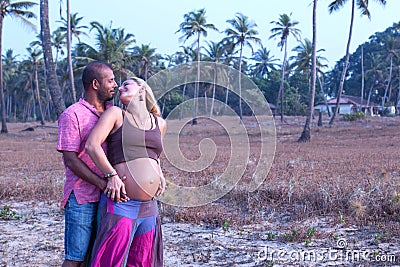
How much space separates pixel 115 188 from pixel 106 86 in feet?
1.93

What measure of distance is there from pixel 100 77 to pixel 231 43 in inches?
1438

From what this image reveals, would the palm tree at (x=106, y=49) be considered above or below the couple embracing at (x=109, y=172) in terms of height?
above

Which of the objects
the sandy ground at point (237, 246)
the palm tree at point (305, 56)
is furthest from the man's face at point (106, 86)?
the palm tree at point (305, 56)

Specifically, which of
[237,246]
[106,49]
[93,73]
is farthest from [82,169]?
[106,49]

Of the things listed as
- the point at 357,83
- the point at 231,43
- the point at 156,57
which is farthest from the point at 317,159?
the point at 357,83

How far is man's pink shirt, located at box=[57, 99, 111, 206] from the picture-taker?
7.93ft

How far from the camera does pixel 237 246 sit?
14.2ft

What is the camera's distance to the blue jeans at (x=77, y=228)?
247cm

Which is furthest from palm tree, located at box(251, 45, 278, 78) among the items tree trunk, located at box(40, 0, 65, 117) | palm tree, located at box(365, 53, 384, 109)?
tree trunk, located at box(40, 0, 65, 117)

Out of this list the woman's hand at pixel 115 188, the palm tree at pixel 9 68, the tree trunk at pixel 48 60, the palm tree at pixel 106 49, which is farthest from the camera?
the palm tree at pixel 9 68

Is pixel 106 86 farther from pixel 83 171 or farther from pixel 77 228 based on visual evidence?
pixel 77 228

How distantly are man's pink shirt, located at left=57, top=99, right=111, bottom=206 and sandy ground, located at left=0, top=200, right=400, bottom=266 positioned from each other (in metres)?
1.68

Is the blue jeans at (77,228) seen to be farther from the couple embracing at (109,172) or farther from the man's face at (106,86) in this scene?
the man's face at (106,86)

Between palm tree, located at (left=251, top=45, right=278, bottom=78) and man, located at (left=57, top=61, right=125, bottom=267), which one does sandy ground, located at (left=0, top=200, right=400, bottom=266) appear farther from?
palm tree, located at (left=251, top=45, right=278, bottom=78)
